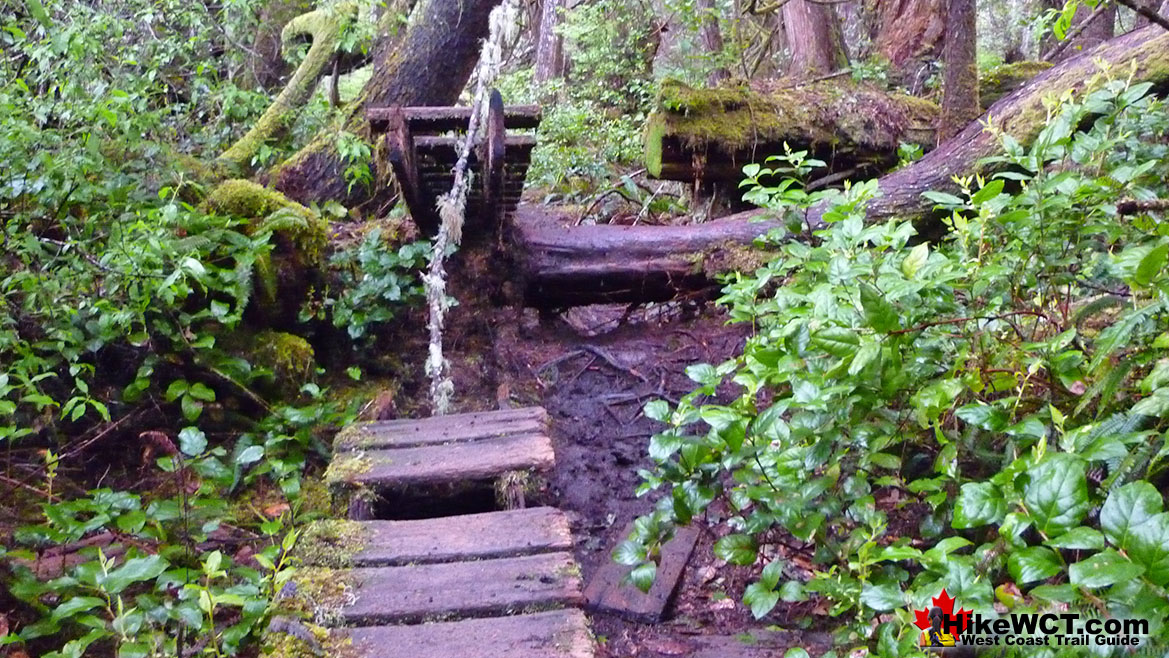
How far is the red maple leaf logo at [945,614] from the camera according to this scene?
67.9 inches

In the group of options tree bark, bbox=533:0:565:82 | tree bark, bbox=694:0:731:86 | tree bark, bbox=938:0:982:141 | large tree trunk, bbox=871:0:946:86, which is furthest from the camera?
tree bark, bbox=533:0:565:82

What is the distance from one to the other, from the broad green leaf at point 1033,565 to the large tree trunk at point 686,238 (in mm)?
3528

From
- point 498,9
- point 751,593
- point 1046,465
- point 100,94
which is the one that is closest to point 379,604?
point 751,593

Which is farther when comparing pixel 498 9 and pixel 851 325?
pixel 498 9

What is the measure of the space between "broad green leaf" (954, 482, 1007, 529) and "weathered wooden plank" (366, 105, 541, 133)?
122 inches

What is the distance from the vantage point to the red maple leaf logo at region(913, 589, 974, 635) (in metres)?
1.73

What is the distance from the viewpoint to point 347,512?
2980mm

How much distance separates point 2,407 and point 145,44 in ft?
14.7

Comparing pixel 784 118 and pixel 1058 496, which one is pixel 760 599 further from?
pixel 784 118

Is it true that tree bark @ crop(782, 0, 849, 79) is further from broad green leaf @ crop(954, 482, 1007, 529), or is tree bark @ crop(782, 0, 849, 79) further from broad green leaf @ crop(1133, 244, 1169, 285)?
broad green leaf @ crop(954, 482, 1007, 529)

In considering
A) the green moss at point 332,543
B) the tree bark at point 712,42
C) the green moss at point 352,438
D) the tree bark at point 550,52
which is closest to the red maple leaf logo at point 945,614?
the green moss at point 332,543

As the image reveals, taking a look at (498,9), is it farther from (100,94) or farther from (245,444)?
(245,444)

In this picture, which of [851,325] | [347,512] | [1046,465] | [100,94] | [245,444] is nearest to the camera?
[1046,465]

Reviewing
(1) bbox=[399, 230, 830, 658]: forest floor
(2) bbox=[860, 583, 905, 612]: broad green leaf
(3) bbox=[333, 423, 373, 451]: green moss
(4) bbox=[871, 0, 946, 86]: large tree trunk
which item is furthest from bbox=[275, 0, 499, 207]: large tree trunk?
(2) bbox=[860, 583, 905, 612]: broad green leaf
